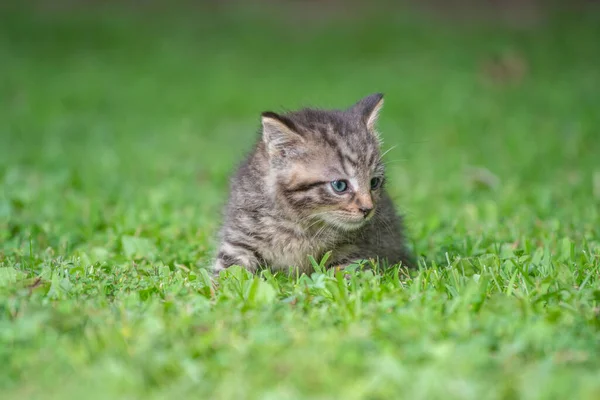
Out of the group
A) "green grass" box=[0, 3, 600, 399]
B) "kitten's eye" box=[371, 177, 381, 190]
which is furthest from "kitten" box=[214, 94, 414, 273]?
"green grass" box=[0, 3, 600, 399]

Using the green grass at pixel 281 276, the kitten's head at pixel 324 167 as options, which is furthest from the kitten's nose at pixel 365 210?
the green grass at pixel 281 276

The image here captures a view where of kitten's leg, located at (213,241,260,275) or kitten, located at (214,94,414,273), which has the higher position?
kitten, located at (214,94,414,273)

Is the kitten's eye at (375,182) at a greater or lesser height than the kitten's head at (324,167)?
lesser

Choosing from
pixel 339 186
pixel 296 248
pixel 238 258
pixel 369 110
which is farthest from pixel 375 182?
pixel 238 258

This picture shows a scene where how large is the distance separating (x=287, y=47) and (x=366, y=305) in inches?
626

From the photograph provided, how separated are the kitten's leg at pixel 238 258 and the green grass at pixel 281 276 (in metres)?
0.30

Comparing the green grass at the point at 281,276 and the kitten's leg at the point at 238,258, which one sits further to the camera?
the kitten's leg at the point at 238,258

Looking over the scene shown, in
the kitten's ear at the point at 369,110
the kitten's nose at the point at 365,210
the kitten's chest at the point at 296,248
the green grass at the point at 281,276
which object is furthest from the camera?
the kitten's ear at the point at 369,110

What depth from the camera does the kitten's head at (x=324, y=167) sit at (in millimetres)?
5516

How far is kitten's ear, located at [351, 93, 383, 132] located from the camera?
5989 millimetres

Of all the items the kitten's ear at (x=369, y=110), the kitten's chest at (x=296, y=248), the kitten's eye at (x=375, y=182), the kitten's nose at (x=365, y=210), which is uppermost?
the kitten's ear at (x=369, y=110)

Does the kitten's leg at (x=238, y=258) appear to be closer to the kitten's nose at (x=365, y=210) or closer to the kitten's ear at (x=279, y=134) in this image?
the kitten's ear at (x=279, y=134)

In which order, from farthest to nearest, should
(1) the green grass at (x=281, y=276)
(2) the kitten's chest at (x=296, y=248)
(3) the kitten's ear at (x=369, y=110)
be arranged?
(3) the kitten's ear at (x=369, y=110) < (2) the kitten's chest at (x=296, y=248) < (1) the green grass at (x=281, y=276)

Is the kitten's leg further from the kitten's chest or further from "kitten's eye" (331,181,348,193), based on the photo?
"kitten's eye" (331,181,348,193)
